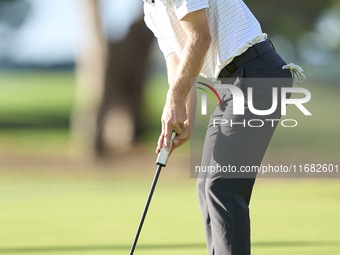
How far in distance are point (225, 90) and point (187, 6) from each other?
1.45ft

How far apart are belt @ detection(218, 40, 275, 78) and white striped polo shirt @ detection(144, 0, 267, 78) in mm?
21

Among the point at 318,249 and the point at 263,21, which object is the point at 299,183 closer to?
the point at 318,249

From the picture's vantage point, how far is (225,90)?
2949mm

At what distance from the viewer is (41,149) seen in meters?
15.9

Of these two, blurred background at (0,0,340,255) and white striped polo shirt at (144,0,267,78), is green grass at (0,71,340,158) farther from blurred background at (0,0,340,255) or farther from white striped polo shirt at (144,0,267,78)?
white striped polo shirt at (144,0,267,78)

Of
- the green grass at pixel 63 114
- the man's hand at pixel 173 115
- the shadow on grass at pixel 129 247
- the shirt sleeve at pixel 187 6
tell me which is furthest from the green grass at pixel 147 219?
the green grass at pixel 63 114

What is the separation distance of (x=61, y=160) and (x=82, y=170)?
1523 millimetres

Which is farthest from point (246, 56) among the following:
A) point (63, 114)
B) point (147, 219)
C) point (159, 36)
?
point (63, 114)

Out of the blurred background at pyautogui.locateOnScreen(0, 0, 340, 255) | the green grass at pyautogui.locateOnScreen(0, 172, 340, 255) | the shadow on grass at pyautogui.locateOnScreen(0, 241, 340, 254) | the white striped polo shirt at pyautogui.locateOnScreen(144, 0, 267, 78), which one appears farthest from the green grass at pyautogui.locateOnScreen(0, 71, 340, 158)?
the white striped polo shirt at pyautogui.locateOnScreen(144, 0, 267, 78)

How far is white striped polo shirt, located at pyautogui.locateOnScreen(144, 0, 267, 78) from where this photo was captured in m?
2.87

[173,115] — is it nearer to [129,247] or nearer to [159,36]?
[159,36]

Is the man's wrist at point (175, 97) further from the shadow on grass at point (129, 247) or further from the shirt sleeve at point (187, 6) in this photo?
the shadow on grass at point (129, 247)

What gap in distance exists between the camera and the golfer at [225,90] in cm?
279

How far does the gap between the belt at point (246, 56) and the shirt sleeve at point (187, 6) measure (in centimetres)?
29
